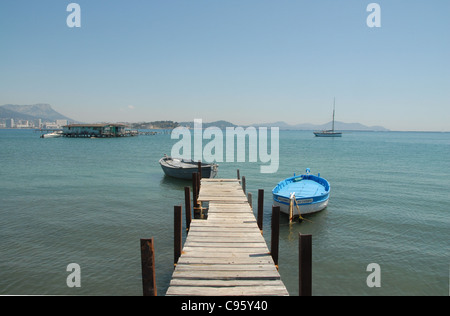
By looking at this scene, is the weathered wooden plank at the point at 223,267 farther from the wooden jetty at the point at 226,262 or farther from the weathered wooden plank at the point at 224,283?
the weathered wooden plank at the point at 224,283

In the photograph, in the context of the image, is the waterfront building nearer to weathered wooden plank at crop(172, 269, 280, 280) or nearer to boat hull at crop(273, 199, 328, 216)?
boat hull at crop(273, 199, 328, 216)

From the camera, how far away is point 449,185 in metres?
26.6

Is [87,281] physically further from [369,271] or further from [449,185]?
[449,185]

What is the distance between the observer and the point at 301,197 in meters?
16.1

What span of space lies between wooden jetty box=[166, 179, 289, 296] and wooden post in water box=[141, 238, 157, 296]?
16.5 inches

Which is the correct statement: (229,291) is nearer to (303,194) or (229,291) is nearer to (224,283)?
(224,283)

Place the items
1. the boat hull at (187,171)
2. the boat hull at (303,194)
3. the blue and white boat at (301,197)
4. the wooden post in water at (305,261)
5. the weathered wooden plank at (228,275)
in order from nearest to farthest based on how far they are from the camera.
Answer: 1. the wooden post in water at (305,261)
2. the weathered wooden plank at (228,275)
3. the blue and white boat at (301,197)
4. the boat hull at (303,194)
5. the boat hull at (187,171)

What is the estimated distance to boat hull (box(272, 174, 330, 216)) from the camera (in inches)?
629

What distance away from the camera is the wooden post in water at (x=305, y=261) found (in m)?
6.25

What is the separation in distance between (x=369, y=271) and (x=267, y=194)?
38.8 ft

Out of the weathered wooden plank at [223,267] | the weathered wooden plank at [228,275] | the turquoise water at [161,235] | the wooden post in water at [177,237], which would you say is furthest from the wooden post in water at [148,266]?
the turquoise water at [161,235]

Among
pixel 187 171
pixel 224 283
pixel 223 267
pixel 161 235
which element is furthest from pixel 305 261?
pixel 187 171

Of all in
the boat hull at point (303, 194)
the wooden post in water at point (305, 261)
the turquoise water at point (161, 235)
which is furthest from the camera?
the boat hull at point (303, 194)

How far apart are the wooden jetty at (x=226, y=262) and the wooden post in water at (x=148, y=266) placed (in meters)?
0.42
